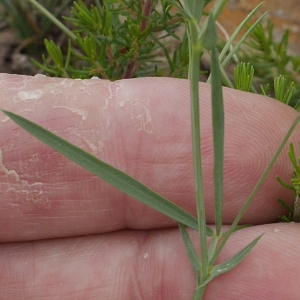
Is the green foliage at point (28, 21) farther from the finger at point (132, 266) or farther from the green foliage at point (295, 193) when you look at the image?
the green foliage at point (295, 193)

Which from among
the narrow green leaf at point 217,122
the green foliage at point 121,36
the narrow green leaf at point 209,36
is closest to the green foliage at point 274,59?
the green foliage at point 121,36

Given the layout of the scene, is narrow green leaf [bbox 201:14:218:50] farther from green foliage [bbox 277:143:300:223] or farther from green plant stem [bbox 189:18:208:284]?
green foliage [bbox 277:143:300:223]

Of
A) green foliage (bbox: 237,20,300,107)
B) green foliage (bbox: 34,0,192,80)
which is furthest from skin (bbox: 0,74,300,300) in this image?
green foliage (bbox: 237,20,300,107)

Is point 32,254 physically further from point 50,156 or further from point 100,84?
point 100,84

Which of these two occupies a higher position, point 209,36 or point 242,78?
point 209,36

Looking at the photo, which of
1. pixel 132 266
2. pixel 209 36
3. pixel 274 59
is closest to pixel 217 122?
pixel 209 36

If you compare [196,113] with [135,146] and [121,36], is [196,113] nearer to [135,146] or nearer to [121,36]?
[135,146]
